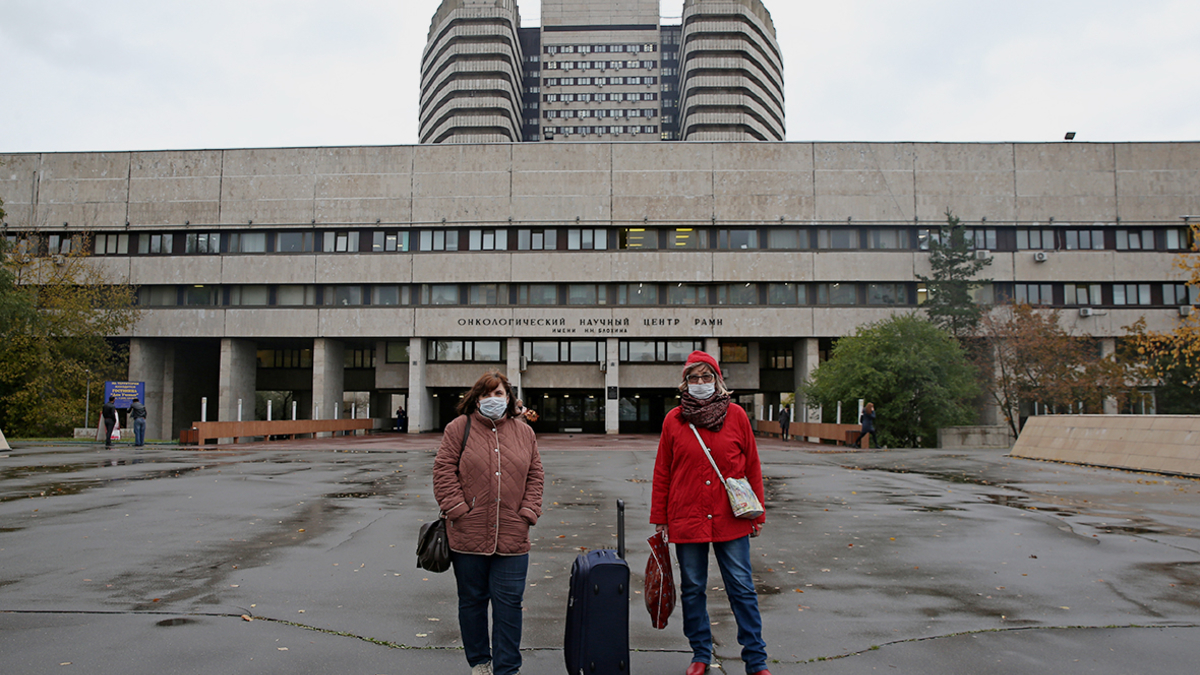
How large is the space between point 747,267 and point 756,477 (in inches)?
1615

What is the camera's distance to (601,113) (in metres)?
120

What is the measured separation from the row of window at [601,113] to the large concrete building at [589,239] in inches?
3026

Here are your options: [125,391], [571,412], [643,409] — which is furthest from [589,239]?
[125,391]

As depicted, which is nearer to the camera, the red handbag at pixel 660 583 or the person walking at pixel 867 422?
the red handbag at pixel 660 583

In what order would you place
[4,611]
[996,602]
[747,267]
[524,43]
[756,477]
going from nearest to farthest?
[756,477], [4,611], [996,602], [747,267], [524,43]

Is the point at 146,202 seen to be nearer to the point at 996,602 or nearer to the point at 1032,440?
the point at 1032,440

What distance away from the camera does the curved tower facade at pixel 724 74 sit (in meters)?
89.4

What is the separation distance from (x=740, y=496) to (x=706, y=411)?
1.80ft

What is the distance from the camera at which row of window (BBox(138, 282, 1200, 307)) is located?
147ft

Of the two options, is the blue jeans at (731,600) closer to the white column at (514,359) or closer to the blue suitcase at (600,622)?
the blue suitcase at (600,622)

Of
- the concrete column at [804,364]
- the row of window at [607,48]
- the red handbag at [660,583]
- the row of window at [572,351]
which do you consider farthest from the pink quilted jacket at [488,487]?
the row of window at [607,48]

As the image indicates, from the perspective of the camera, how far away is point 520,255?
148ft

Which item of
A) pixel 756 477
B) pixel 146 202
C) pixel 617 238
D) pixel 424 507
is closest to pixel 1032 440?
pixel 424 507

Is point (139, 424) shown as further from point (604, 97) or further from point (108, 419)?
point (604, 97)
